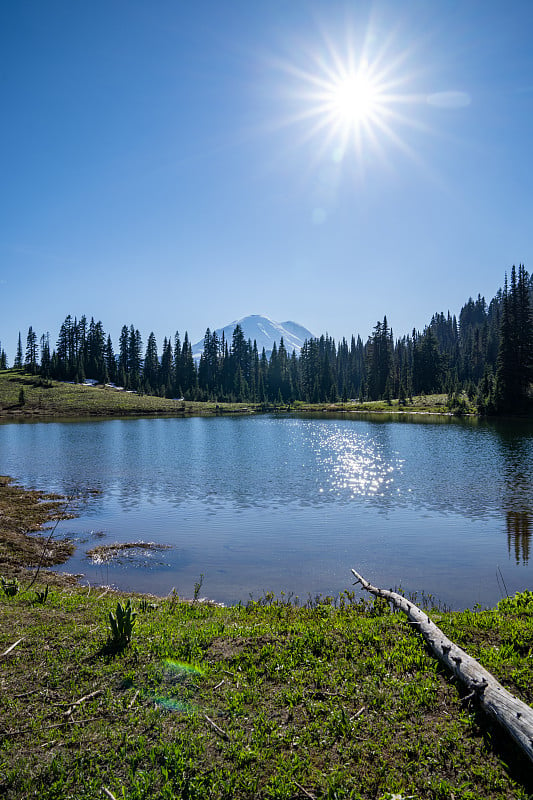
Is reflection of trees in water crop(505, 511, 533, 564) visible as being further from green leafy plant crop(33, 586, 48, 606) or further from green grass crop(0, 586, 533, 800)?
green leafy plant crop(33, 586, 48, 606)

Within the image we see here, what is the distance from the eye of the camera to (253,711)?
644cm

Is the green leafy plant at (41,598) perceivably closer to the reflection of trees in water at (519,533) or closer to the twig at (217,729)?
the twig at (217,729)

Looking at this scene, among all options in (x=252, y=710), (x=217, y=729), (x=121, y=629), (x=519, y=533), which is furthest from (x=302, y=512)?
(x=217, y=729)

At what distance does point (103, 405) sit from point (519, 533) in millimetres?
96049

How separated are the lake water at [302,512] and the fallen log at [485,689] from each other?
13.9 feet

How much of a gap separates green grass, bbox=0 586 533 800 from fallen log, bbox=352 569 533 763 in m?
0.21

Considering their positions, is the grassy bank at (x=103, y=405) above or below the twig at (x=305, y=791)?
above

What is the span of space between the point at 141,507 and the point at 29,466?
17861 millimetres

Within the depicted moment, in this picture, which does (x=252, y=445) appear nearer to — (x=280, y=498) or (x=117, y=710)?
(x=280, y=498)

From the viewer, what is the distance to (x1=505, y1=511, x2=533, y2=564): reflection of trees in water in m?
16.2

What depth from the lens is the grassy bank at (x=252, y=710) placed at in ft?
17.1

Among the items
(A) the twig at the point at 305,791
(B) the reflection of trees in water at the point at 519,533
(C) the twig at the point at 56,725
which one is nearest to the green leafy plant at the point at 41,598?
(C) the twig at the point at 56,725

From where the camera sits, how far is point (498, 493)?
2561cm

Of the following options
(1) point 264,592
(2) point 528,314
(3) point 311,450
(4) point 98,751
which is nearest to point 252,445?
(3) point 311,450
